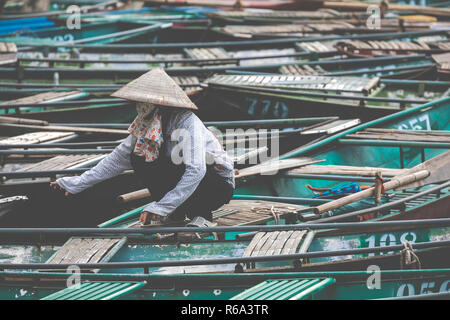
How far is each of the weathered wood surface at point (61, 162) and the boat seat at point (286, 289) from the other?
2741 mm

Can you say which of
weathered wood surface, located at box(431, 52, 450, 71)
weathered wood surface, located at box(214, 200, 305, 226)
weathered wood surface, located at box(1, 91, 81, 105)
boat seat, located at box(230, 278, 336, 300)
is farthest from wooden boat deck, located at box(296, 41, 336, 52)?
boat seat, located at box(230, 278, 336, 300)

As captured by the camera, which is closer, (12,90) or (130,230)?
(130,230)

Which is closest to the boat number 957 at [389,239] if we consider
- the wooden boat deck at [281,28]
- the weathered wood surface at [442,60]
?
the weathered wood surface at [442,60]

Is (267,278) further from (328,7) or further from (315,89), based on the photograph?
(328,7)

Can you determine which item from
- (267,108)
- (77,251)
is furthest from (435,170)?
(77,251)

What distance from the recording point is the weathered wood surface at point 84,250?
5.46 m

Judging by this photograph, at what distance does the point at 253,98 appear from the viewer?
9.84 metres

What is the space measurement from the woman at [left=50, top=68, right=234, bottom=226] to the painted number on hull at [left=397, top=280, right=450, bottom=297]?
1512 millimetres

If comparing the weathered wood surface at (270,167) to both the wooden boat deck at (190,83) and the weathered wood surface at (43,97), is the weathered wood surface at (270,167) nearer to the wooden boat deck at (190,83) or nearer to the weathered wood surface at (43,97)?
the wooden boat deck at (190,83)
